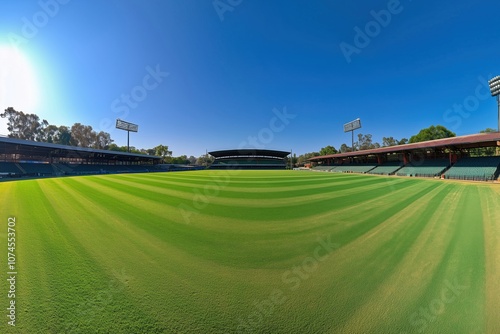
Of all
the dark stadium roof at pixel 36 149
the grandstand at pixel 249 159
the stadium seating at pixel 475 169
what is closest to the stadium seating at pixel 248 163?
the grandstand at pixel 249 159

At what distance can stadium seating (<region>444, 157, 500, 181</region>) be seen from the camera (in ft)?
66.1

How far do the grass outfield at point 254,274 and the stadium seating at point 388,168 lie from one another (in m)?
29.5

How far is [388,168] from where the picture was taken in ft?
111

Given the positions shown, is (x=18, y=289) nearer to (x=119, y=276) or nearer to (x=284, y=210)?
(x=119, y=276)

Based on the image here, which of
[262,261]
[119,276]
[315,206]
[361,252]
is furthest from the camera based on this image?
[315,206]

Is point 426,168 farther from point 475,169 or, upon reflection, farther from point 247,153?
point 247,153

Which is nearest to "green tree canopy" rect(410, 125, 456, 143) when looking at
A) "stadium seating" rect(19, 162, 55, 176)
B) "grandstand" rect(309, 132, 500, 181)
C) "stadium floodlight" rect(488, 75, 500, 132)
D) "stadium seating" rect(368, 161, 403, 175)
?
"grandstand" rect(309, 132, 500, 181)

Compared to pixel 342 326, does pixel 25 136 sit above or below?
above

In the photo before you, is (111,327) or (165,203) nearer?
(111,327)

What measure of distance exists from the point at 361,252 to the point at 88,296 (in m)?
5.40

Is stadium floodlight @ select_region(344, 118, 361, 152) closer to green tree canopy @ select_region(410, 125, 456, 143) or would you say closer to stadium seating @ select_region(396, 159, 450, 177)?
green tree canopy @ select_region(410, 125, 456, 143)

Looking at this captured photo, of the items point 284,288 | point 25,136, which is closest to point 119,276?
point 284,288

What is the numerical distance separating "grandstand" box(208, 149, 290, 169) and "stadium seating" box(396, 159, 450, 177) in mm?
51538

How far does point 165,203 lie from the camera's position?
9.27 metres
